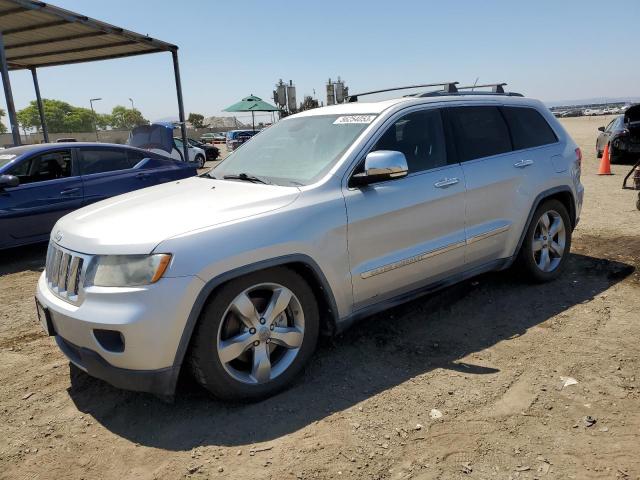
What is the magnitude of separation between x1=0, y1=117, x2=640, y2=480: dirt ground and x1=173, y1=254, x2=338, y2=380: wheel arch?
395 millimetres

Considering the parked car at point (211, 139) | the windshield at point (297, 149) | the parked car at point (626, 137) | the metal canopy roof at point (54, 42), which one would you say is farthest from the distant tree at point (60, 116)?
the windshield at point (297, 149)

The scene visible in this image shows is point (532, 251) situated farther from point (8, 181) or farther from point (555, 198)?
point (8, 181)

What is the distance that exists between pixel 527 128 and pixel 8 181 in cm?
583

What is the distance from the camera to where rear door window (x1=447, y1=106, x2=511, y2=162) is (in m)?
4.05

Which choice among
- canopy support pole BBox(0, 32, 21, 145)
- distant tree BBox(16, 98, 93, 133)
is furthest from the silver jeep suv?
distant tree BBox(16, 98, 93, 133)

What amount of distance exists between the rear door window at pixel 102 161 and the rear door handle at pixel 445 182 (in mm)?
5186

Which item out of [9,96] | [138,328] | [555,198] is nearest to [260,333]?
[138,328]

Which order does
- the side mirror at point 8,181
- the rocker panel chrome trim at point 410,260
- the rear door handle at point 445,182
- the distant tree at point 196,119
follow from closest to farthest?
the rocker panel chrome trim at point 410,260 < the rear door handle at point 445,182 < the side mirror at point 8,181 < the distant tree at point 196,119

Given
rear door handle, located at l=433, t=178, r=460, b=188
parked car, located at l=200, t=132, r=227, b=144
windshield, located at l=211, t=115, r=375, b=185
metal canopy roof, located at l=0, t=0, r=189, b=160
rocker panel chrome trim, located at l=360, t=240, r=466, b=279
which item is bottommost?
parked car, located at l=200, t=132, r=227, b=144

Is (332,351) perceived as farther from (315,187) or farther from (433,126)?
(433,126)

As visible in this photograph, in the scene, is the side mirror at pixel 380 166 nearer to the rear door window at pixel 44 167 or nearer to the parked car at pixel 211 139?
the rear door window at pixel 44 167

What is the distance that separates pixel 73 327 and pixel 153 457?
0.81 m

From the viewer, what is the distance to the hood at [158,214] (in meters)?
2.70

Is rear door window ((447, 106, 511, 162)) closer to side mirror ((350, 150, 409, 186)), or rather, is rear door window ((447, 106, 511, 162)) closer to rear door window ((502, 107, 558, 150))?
rear door window ((502, 107, 558, 150))
